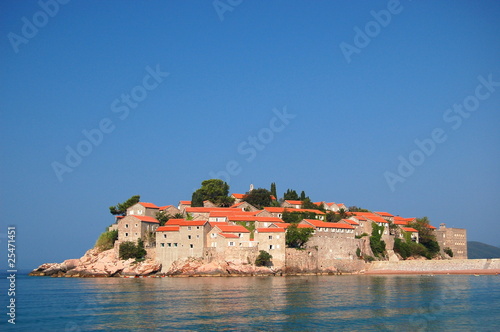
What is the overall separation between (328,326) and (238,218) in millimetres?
36855

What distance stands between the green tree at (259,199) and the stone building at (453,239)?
2620 centimetres

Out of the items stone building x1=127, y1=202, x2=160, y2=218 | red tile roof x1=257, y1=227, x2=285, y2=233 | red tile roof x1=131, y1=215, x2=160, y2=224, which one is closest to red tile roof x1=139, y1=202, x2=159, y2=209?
stone building x1=127, y1=202, x2=160, y2=218

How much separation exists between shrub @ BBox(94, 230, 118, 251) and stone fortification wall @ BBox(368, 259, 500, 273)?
30.8m

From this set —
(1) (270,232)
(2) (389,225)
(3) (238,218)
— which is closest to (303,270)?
(1) (270,232)

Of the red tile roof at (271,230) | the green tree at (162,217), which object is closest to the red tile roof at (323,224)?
the red tile roof at (271,230)

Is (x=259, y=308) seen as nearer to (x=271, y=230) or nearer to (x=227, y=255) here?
(x=227, y=255)

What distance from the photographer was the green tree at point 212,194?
7312 centimetres

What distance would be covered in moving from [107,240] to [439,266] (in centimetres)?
3953

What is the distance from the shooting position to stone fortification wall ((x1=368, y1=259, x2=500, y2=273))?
6019cm

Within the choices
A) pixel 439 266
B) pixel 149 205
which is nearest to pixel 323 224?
pixel 439 266

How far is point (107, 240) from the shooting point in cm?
6388

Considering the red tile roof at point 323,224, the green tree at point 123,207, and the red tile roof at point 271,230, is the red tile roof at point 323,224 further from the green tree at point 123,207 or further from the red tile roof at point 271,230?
the green tree at point 123,207

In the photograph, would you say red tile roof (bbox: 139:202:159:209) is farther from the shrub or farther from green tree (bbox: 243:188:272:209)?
green tree (bbox: 243:188:272:209)

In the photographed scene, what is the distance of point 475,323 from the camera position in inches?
1039
